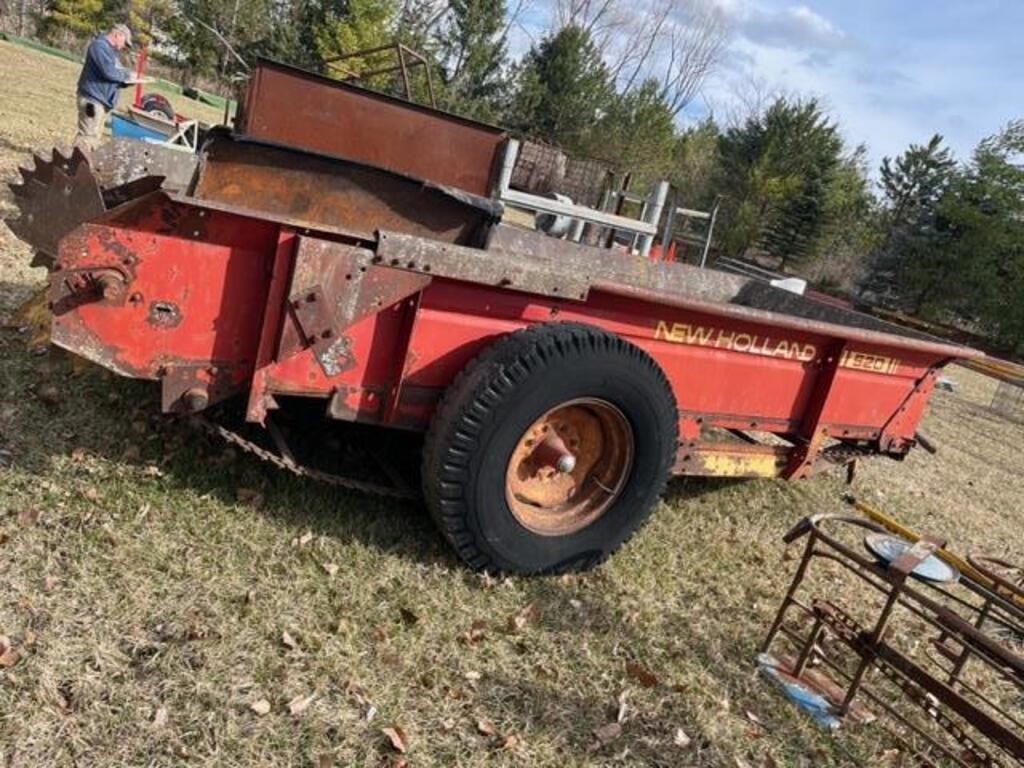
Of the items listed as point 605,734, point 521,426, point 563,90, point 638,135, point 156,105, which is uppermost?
point 563,90

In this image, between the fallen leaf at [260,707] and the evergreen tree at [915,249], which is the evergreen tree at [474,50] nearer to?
the evergreen tree at [915,249]

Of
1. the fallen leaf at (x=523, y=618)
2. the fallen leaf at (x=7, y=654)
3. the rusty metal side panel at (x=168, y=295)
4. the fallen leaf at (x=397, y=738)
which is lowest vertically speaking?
the fallen leaf at (x=397, y=738)

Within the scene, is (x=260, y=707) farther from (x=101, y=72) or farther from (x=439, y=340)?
(x=101, y=72)

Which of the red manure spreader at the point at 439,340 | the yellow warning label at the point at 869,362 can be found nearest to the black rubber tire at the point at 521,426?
the red manure spreader at the point at 439,340

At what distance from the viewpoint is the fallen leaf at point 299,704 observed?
95.7 inches

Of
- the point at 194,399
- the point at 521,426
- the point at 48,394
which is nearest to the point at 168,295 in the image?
the point at 194,399

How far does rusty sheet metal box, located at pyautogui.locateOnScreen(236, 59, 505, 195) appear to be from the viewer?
4.59 m

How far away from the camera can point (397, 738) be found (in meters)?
2.43

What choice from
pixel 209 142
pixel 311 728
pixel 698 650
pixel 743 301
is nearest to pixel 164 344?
pixel 209 142

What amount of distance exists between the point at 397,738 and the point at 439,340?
4.53 ft

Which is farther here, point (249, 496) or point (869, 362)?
point (869, 362)

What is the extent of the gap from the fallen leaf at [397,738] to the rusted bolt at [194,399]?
4.08ft

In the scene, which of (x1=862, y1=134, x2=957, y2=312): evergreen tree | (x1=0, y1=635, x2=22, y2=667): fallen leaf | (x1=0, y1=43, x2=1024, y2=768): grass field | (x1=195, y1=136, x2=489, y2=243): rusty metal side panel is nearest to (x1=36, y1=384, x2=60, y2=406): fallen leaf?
(x1=0, y1=43, x2=1024, y2=768): grass field

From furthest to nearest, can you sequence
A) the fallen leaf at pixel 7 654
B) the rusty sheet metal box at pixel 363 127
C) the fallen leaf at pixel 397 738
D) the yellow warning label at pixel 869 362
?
the rusty sheet metal box at pixel 363 127 → the yellow warning label at pixel 869 362 → the fallen leaf at pixel 397 738 → the fallen leaf at pixel 7 654
